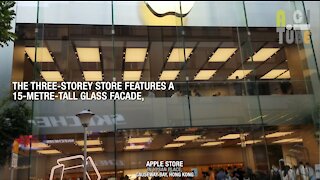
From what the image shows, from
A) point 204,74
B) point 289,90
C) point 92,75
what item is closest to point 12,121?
point 92,75

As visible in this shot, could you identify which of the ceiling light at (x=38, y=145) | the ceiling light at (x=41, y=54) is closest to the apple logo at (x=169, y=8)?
the ceiling light at (x=41, y=54)

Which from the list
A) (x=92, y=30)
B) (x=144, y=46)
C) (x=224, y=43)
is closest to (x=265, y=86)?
(x=224, y=43)

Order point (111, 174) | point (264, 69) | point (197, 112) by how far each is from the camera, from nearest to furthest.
Result: point (111, 174) < point (197, 112) < point (264, 69)

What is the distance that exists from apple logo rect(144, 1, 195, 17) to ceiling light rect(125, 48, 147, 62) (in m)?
1.15

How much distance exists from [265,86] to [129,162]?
170 inches

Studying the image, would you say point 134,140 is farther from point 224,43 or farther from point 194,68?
point 224,43

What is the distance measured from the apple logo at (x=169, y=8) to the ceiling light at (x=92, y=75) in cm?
237

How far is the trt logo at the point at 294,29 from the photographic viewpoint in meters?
10.9

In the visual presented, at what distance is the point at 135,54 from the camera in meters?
10.4

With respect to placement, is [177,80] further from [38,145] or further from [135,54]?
[38,145]

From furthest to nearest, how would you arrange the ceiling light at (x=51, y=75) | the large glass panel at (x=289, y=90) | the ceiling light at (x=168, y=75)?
the large glass panel at (x=289, y=90) → the ceiling light at (x=168, y=75) → the ceiling light at (x=51, y=75)

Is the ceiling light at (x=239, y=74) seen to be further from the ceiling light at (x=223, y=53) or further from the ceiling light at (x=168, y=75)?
the ceiling light at (x=168, y=75)

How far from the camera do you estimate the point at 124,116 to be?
9.68m

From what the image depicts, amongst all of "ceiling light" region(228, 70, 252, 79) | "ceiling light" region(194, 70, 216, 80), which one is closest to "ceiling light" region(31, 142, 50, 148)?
"ceiling light" region(194, 70, 216, 80)
